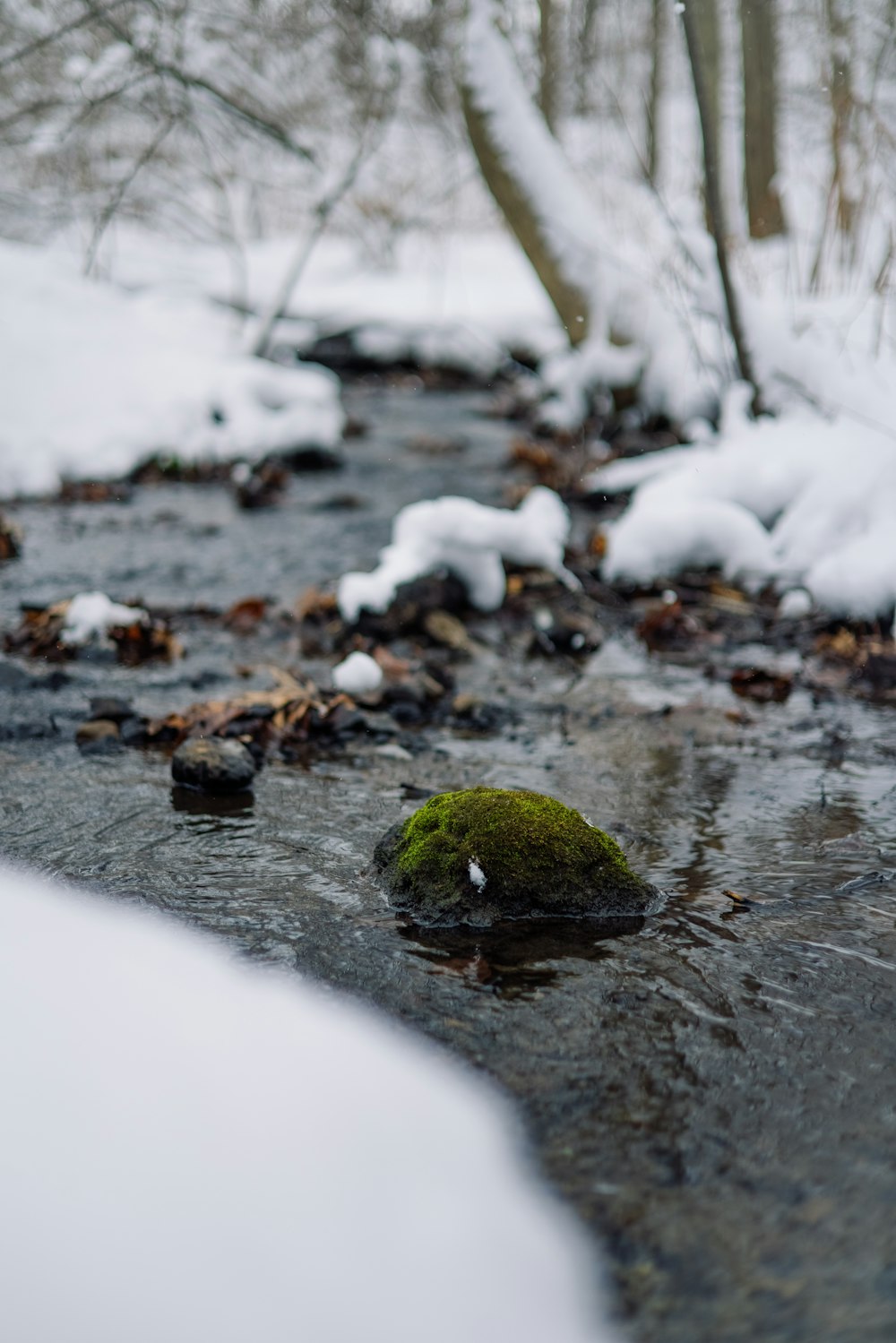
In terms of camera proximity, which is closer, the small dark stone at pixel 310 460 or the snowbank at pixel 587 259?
the snowbank at pixel 587 259

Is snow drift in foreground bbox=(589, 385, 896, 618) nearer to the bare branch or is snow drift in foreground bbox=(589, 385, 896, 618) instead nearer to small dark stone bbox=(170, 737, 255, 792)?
small dark stone bbox=(170, 737, 255, 792)

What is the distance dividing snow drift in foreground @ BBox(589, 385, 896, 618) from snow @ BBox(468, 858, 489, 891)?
2815 mm

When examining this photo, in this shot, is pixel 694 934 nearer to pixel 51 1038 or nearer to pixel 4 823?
pixel 51 1038

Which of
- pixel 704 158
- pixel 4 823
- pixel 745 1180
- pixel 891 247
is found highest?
pixel 704 158

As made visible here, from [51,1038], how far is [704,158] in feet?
18.4

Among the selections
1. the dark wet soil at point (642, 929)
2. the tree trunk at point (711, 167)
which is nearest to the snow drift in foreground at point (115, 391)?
the dark wet soil at point (642, 929)

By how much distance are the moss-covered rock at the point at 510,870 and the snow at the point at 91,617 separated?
7.93 feet

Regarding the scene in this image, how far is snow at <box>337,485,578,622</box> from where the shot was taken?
15.3ft

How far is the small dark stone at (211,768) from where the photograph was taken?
2.95 metres

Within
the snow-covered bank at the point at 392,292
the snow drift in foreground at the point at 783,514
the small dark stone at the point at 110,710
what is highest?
the snow-covered bank at the point at 392,292

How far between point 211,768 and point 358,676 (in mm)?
Result: 976

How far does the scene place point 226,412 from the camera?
8.61m

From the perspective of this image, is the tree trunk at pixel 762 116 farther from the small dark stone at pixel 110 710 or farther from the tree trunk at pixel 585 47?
the small dark stone at pixel 110 710

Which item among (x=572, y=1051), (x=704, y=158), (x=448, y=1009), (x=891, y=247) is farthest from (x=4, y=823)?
(x=704, y=158)
